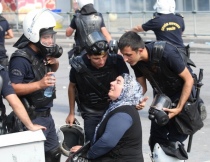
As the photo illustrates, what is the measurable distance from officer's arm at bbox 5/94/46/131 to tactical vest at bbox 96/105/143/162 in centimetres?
64

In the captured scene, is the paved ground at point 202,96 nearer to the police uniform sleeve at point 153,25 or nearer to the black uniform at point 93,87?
the police uniform sleeve at point 153,25

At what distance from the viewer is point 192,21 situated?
19266 mm

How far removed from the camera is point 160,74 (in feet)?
19.3

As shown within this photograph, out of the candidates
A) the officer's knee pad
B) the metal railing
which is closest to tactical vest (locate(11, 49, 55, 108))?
the officer's knee pad

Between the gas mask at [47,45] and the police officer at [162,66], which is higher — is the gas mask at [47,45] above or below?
above

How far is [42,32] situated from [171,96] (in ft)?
4.16

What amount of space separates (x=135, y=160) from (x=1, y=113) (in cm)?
123

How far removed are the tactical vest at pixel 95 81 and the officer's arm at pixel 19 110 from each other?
30.4 inches

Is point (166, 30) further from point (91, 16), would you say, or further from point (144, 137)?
point (144, 137)

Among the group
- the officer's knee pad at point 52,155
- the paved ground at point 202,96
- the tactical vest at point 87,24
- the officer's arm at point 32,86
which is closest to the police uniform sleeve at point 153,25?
the tactical vest at point 87,24

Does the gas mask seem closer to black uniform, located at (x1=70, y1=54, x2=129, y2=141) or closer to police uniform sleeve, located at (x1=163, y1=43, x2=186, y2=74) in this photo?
black uniform, located at (x1=70, y1=54, x2=129, y2=141)

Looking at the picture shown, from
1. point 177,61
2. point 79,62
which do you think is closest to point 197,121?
point 177,61

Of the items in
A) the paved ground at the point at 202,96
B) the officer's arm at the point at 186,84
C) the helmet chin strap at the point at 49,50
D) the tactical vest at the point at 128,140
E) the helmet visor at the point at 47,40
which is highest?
the helmet visor at the point at 47,40

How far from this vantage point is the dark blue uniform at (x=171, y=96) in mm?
5746
